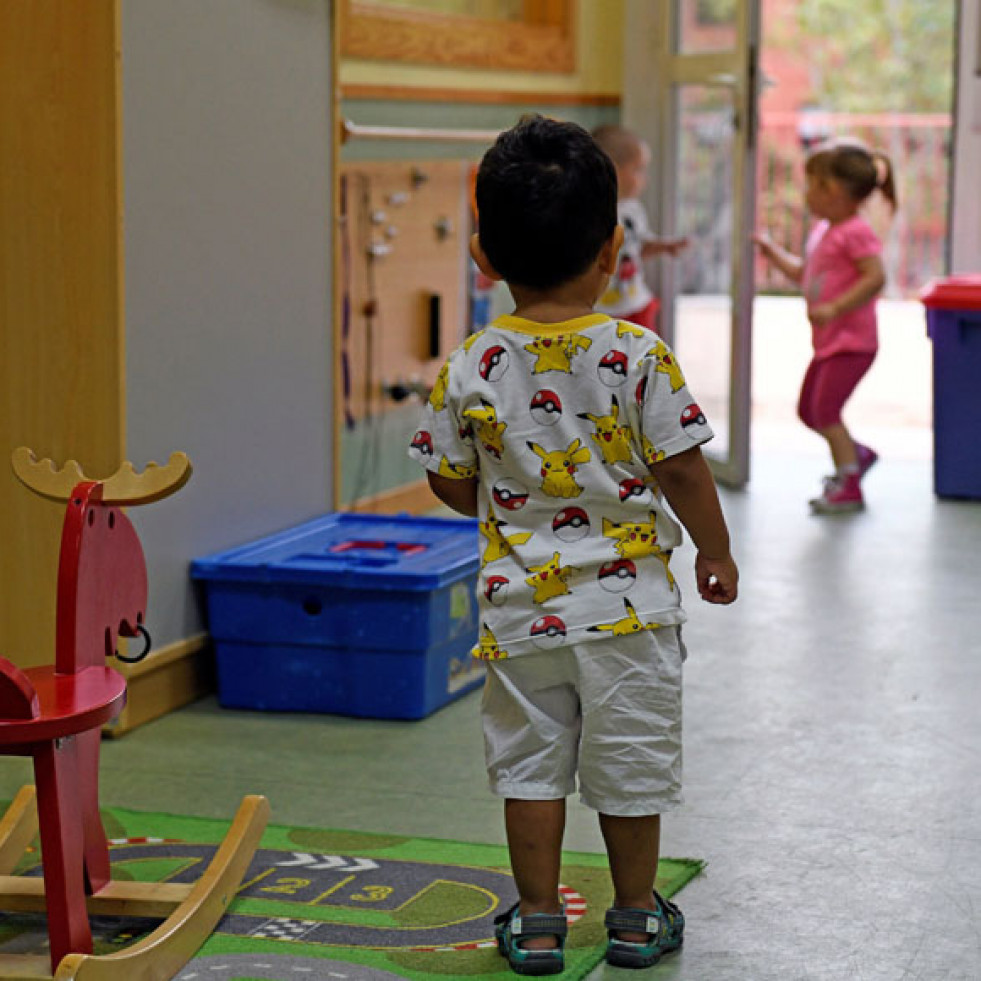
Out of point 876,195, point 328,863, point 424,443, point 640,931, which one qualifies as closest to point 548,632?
point 424,443

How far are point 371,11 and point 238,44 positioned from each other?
5.02 ft

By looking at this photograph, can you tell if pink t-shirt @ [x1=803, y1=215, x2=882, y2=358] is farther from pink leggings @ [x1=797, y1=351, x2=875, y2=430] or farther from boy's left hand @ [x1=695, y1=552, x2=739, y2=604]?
boy's left hand @ [x1=695, y1=552, x2=739, y2=604]

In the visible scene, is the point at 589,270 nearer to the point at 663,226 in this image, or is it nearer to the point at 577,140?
the point at 577,140

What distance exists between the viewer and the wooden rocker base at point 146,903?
197 centimetres

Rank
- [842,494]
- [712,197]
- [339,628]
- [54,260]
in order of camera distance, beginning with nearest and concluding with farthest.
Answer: [54,260] < [339,628] < [842,494] < [712,197]

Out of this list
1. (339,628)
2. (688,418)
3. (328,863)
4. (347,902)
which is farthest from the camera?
(339,628)

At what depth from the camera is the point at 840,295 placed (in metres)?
5.25

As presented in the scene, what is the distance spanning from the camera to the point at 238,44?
3270 mm

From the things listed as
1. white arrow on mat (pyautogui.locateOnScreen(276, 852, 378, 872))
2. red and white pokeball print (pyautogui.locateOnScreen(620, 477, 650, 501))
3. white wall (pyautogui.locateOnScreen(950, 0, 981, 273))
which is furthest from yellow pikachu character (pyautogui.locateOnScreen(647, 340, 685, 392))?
white wall (pyautogui.locateOnScreen(950, 0, 981, 273))

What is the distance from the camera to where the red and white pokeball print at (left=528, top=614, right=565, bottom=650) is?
204cm

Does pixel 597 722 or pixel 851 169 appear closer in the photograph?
pixel 597 722

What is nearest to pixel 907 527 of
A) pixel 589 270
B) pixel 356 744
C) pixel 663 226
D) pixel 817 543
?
pixel 817 543

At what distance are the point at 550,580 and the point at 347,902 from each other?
21.3 inches

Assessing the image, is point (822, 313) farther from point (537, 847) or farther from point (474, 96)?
point (537, 847)
